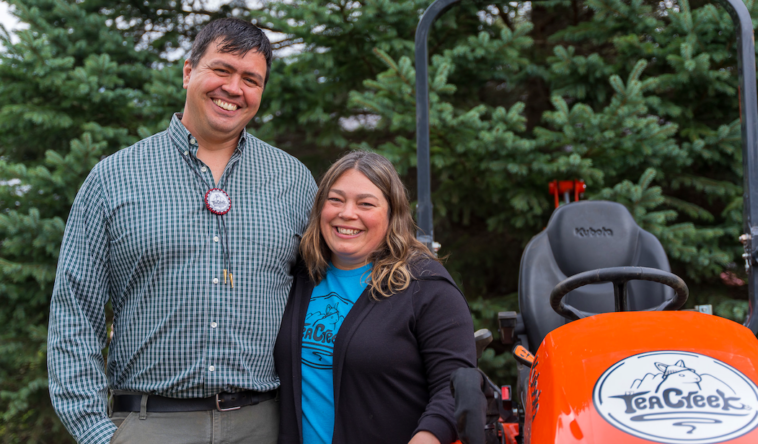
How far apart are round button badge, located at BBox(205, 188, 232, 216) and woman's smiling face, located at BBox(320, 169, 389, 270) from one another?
12.1 inches

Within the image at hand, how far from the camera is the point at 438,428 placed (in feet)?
5.30

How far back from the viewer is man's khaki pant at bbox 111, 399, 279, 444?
69.9 inches

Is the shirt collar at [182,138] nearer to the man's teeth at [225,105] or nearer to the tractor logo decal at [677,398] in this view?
the man's teeth at [225,105]

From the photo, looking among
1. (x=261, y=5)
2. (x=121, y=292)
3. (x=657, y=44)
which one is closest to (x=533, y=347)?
(x=121, y=292)

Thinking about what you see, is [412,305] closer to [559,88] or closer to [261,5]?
[559,88]

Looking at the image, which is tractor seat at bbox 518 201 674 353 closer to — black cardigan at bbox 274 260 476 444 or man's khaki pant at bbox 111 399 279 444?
black cardigan at bbox 274 260 476 444

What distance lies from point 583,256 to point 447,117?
111 cm

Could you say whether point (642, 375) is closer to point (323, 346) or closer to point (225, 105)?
point (323, 346)

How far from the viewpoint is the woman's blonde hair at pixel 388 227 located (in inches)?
75.0

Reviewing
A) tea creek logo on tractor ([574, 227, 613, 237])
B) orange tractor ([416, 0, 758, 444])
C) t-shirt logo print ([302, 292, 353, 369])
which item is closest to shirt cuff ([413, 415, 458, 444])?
orange tractor ([416, 0, 758, 444])

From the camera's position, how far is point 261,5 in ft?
15.9

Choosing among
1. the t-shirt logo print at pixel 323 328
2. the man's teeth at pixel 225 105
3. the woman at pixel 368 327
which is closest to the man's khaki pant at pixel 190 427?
the woman at pixel 368 327

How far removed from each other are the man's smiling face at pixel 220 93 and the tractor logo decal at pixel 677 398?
1351 mm

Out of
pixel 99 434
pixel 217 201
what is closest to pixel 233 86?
pixel 217 201
